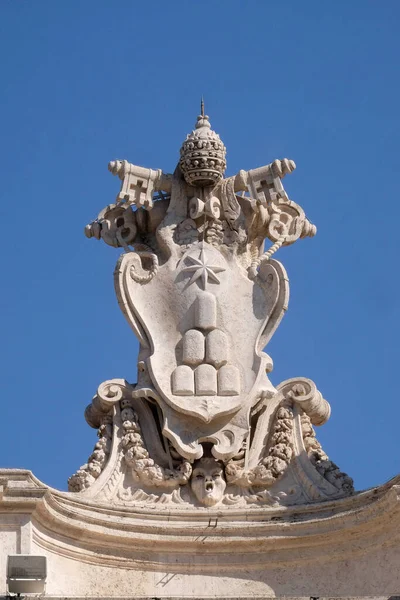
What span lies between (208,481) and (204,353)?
4.65 ft

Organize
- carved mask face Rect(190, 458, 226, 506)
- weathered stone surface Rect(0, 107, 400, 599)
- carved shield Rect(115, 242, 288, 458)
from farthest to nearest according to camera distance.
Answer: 1. carved shield Rect(115, 242, 288, 458)
2. carved mask face Rect(190, 458, 226, 506)
3. weathered stone surface Rect(0, 107, 400, 599)

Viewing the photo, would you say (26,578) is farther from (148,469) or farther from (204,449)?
(204,449)

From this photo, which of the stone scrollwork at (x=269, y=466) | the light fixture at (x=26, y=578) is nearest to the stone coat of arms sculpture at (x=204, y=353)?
the stone scrollwork at (x=269, y=466)

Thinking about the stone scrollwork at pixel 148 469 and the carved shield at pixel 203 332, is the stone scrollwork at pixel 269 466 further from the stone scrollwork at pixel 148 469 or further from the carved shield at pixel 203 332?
the stone scrollwork at pixel 148 469

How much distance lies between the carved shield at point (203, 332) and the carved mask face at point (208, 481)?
199mm

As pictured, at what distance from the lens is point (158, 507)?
107ft

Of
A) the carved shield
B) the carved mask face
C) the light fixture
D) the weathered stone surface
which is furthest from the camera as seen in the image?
the carved shield

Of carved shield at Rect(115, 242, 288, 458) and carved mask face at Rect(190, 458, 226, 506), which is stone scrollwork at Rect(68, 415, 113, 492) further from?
carved mask face at Rect(190, 458, 226, 506)

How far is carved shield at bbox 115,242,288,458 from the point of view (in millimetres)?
32969

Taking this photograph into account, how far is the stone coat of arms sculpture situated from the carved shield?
0.03ft

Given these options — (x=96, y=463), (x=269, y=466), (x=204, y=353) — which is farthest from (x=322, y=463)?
(x=96, y=463)

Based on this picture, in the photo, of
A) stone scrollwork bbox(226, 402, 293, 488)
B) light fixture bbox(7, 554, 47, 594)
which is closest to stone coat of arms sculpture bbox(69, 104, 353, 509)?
stone scrollwork bbox(226, 402, 293, 488)

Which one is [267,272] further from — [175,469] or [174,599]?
[174,599]

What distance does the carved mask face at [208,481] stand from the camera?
1288 inches
